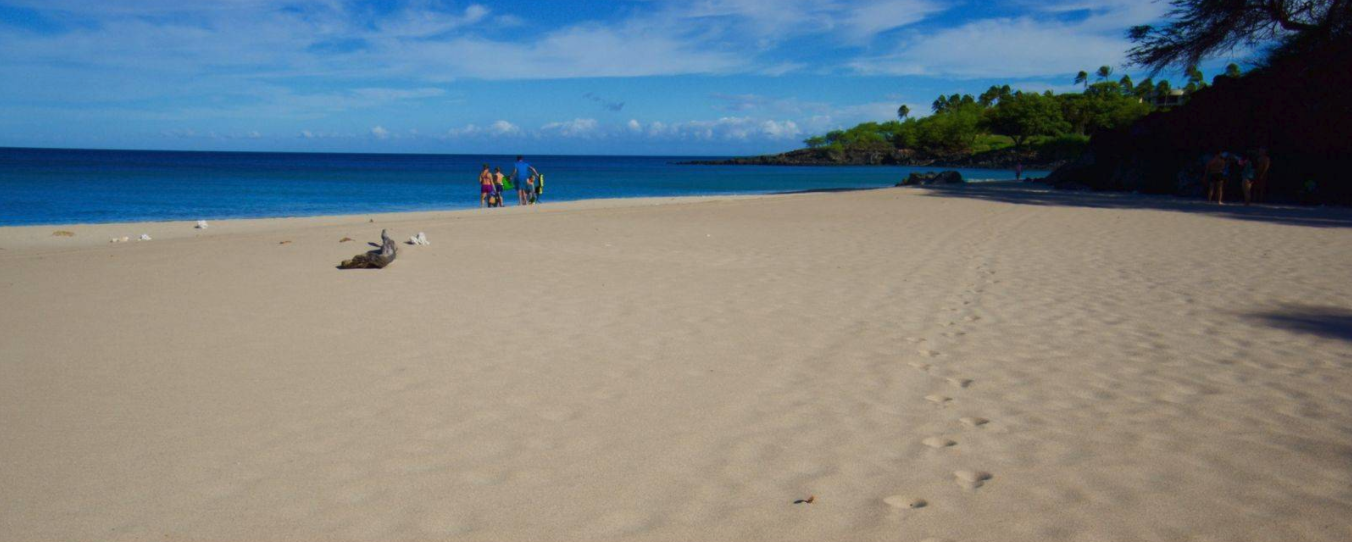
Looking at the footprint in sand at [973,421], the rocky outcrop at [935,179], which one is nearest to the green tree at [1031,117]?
the rocky outcrop at [935,179]

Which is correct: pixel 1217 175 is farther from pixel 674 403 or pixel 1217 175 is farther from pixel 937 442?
pixel 674 403

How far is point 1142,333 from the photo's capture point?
620 cm

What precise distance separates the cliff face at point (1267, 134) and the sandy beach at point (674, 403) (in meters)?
16.4

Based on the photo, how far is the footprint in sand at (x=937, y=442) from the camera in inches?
150

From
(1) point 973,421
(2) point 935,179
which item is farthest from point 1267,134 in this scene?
(1) point 973,421

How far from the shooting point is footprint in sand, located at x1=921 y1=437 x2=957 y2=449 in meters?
3.80

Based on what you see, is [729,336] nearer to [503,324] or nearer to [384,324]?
[503,324]

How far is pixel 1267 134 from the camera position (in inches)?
922

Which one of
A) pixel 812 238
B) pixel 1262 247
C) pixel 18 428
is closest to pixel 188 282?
pixel 18 428

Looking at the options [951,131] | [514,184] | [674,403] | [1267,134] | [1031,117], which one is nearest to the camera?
[674,403]

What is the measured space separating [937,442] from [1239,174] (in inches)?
956

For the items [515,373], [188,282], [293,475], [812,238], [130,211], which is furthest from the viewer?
[130,211]

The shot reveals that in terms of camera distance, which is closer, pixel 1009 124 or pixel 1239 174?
pixel 1239 174

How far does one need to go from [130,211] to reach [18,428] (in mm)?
26240
